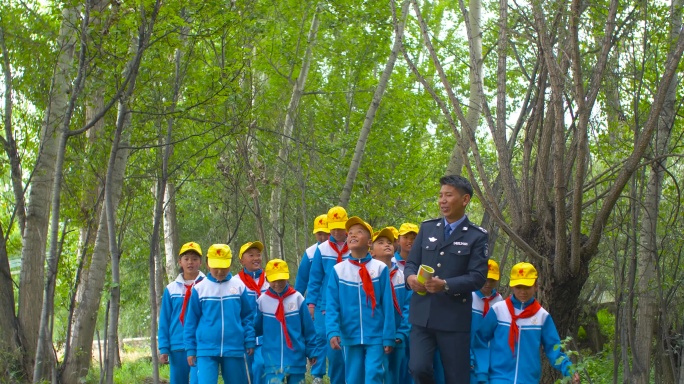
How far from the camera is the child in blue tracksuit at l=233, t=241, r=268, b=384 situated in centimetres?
888

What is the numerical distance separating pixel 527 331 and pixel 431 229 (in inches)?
54.8

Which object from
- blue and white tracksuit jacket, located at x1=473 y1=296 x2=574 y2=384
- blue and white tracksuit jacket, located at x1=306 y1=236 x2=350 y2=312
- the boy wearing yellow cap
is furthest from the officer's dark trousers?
blue and white tracksuit jacket, located at x1=306 y1=236 x2=350 y2=312

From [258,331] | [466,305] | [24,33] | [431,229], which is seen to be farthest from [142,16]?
[466,305]

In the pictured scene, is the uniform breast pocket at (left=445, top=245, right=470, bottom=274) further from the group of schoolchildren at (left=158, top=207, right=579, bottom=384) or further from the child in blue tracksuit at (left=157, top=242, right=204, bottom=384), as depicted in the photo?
the child in blue tracksuit at (left=157, top=242, right=204, bottom=384)

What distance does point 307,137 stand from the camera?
16.5m

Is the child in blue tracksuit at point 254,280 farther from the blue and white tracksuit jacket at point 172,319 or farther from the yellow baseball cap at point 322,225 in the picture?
the yellow baseball cap at point 322,225

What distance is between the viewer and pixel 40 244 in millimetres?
11383

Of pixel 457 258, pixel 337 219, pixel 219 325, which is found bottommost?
pixel 219 325

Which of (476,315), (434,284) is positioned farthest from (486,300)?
(434,284)

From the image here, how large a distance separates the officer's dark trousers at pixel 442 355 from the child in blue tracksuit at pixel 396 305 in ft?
3.62

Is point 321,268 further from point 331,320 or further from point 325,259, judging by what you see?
point 331,320

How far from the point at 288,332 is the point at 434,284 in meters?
2.76

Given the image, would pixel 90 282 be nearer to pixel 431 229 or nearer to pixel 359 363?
pixel 359 363

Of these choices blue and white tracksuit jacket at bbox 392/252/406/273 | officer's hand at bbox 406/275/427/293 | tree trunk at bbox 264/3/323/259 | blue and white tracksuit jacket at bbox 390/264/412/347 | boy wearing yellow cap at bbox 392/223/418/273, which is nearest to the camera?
officer's hand at bbox 406/275/427/293
